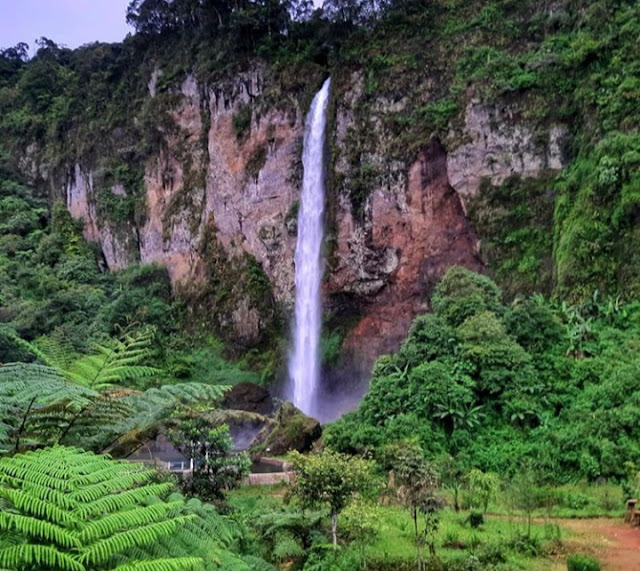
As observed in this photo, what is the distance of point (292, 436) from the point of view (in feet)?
70.5

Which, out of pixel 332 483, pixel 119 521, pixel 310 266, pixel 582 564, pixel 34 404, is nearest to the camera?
pixel 119 521

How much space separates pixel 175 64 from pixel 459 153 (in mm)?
20745

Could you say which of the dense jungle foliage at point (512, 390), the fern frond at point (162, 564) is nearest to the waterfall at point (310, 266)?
the dense jungle foliage at point (512, 390)

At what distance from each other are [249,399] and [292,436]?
8.25m

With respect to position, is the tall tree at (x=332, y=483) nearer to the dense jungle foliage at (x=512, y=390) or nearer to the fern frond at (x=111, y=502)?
the fern frond at (x=111, y=502)

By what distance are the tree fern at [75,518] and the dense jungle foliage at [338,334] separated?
0.04ft

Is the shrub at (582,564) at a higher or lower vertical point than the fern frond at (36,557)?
lower

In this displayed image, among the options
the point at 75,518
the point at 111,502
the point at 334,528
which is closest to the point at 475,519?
the point at 334,528

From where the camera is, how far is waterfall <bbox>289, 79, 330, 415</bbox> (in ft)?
99.0

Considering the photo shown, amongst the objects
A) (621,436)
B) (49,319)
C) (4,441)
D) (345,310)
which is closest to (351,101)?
(345,310)

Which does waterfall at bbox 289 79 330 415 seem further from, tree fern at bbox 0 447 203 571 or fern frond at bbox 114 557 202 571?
fern frond at bbox 114 557 202 571

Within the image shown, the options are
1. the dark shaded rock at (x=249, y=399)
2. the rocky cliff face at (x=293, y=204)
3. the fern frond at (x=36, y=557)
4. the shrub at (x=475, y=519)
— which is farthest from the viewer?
the dark shaded rock at (x=249, y=399)

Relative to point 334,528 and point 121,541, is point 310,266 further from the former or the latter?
point 121,541

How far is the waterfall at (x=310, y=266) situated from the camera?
30172 millimetres
